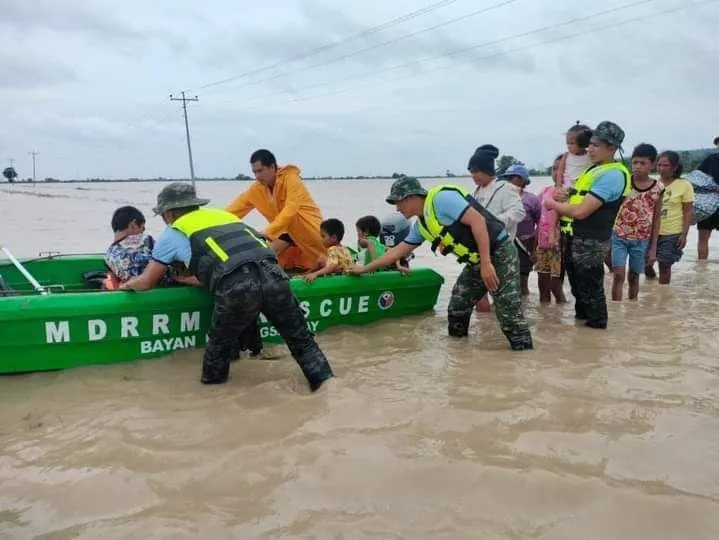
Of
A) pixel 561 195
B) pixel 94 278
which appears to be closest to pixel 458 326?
pixel 561 195

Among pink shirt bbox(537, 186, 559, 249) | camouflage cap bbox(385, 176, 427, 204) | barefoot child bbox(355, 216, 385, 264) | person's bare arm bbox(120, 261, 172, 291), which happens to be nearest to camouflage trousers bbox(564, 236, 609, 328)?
pink shirt bbox(537, 186, 559, 249)

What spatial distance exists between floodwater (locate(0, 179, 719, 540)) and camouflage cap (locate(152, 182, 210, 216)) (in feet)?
3.78

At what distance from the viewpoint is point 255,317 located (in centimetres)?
432

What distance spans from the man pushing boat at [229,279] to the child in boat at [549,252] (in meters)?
3.04

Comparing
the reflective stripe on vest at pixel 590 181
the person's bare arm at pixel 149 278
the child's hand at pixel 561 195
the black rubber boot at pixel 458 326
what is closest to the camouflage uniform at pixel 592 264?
the reflective stripe on vest at pixel 590 181

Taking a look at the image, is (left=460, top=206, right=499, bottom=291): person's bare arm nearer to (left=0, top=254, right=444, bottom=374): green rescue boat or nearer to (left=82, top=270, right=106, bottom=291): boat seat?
(left=0, top=254, right=444, bottom=374): green rescue boat

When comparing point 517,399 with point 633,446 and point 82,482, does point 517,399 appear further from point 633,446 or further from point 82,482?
point 82,482

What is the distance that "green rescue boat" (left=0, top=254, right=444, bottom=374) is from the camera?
448cm

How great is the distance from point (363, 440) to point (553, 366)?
180cm

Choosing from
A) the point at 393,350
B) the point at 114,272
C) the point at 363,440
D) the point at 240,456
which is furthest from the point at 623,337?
the point at 114,272

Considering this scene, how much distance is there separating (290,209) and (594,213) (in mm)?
2548

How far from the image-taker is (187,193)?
4.54m

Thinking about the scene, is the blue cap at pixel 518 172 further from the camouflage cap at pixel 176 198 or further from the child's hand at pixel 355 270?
Answer: the camouflage cap at pixel 176 198

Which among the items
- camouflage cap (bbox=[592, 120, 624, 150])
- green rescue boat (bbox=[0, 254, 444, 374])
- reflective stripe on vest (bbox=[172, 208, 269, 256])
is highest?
camouflage cap (bbox=[592, 120, 624, 150])
